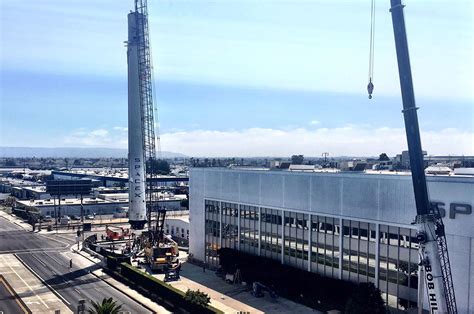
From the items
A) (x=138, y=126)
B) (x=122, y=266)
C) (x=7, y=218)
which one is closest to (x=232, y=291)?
(x=122, y=266)

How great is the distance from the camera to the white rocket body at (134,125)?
9812 cm

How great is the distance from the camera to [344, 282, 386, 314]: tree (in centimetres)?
4364

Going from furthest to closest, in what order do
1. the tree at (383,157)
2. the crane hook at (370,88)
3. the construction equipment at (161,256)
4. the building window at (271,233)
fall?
the tree at (383,157)
the construction equipment at (161,256)
the building window at (271,233)
the crane hook at (370,88)

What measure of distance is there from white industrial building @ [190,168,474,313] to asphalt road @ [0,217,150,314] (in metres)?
18.7

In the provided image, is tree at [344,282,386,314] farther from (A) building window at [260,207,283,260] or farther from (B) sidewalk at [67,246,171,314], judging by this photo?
(B) sidewalk at [67,246,171,314]

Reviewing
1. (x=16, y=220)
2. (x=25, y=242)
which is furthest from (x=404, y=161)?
(x=16, y=220)

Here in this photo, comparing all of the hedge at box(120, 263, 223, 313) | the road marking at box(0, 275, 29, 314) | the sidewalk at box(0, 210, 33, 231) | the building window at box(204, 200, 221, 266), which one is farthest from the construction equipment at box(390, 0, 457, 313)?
the sidewalk at box(0, 210, 33, 231)

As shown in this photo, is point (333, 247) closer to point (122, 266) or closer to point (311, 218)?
point (311, 218)

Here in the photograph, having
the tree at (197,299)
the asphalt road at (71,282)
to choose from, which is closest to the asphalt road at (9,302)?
the asphalt road at (71,282)

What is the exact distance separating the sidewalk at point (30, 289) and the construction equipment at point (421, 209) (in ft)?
129

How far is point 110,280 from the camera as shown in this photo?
67750 mm

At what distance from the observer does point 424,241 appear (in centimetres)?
3170

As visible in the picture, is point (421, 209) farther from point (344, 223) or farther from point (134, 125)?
point (134, 125)

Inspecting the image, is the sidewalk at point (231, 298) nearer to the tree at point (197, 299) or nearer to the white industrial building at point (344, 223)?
the tree at point (197, 299)
